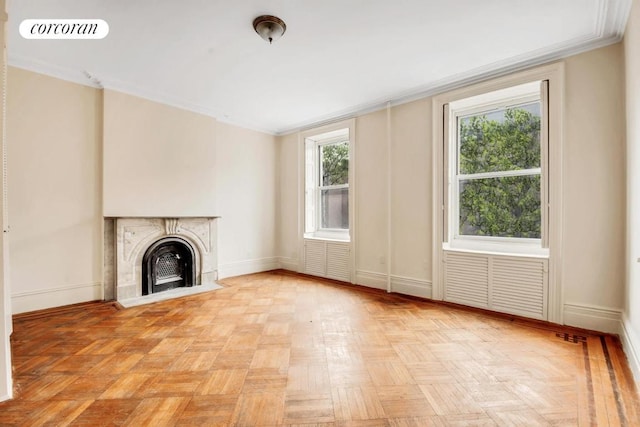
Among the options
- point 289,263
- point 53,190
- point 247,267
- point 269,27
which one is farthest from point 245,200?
point 269,27

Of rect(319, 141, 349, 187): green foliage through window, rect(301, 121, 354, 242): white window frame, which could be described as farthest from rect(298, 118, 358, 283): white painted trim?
rect(319, 141, 349, 187): green foliage through window

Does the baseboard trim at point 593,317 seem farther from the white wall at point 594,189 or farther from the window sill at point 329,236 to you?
the window sill at point 329,236

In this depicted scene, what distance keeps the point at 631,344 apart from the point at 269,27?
3.57 metres

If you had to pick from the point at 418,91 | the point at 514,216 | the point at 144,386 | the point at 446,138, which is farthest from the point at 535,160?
the point at 144,386

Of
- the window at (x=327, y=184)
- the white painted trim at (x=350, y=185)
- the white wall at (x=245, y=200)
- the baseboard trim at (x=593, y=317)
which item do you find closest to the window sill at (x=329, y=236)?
the window at (x=327, y=184)

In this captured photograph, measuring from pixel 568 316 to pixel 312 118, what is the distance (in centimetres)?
411

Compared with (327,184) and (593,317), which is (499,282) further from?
(327,184)

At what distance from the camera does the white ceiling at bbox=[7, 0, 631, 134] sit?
2.22 m

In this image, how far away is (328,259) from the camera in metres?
4.82

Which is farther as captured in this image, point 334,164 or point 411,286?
point 334,164

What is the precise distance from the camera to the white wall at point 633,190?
1.98 metres

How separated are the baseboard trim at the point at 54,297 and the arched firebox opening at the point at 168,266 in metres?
0.53

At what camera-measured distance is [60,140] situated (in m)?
3.27

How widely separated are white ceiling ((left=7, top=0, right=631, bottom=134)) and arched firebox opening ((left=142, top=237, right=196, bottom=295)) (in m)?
2.01
